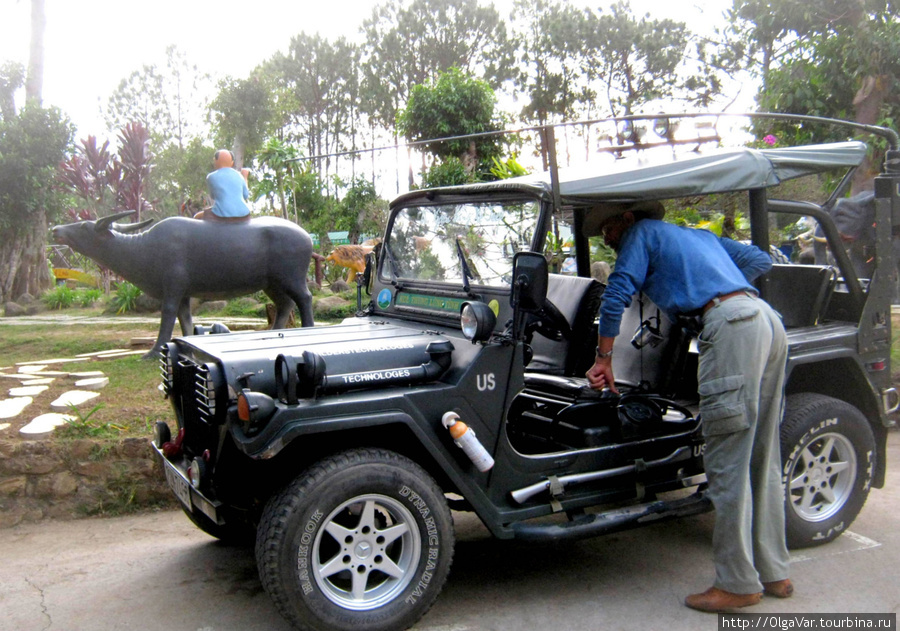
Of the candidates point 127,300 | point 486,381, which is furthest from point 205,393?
point 127,300

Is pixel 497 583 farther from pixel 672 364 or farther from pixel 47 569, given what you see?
pixel 47 569

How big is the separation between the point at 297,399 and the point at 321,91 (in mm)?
37835

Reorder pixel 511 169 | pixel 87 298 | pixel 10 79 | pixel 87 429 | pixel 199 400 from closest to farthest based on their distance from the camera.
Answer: pixel 199 400
pixel 87 429
pixel 511 169
pixel 87 298
pixel 10 79

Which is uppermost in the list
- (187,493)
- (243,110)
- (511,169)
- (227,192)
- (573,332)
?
(243,110)

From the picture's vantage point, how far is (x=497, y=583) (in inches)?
165

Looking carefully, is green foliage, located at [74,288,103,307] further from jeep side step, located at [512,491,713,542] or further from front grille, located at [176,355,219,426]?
jeep side step, located at [512,491,713,542]

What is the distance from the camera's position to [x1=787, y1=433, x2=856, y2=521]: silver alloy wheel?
14.7ft

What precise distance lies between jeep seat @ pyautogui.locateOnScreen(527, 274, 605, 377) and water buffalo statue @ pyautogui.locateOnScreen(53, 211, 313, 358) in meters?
4.02

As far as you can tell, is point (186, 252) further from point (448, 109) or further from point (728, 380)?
point (448, 109)

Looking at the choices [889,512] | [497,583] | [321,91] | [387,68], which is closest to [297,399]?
[497,583]

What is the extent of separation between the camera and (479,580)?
13.9 ft

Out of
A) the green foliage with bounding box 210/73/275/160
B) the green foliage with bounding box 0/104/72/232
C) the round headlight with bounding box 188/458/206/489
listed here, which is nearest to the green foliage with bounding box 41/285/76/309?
the green foliage with bounding box 0/104/72/232

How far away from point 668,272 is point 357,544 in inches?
78.0

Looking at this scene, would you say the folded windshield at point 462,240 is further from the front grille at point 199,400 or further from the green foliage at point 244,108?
the green foliage at point 244,108
